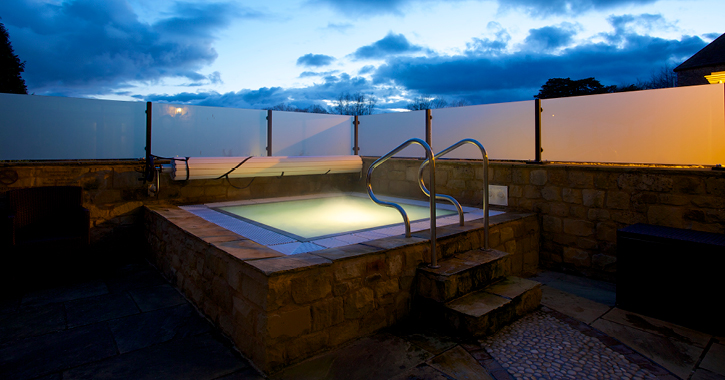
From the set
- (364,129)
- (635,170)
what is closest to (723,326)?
(635,170)

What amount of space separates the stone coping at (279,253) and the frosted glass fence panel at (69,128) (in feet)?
5.12

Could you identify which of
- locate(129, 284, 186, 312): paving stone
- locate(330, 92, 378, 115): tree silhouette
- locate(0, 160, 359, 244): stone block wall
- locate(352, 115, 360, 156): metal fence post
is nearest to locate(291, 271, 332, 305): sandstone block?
locate(129, 284, 186, 312): paving stone

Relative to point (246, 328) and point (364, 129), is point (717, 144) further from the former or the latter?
point (364, 129)

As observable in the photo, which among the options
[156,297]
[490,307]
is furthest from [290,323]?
[156,297]

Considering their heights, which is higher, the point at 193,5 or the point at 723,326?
the point at 193,5

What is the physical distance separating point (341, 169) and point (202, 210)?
232 cm

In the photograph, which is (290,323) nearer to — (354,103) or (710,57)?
(710,57)

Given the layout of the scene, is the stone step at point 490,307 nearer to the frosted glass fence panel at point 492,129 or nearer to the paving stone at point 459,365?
the paving stone at point 459,365

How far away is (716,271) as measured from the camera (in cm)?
232

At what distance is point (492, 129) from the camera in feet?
15.5

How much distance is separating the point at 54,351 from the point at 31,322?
25.5 inches

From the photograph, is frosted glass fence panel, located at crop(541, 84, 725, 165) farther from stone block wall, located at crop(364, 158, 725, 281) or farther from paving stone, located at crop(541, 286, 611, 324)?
paving stone, located at crop(541, 286, 611, 324)

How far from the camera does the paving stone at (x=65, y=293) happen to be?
9.78 feet

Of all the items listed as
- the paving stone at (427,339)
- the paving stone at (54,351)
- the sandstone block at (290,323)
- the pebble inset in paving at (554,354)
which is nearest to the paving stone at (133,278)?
the paving stone at (54,351)
